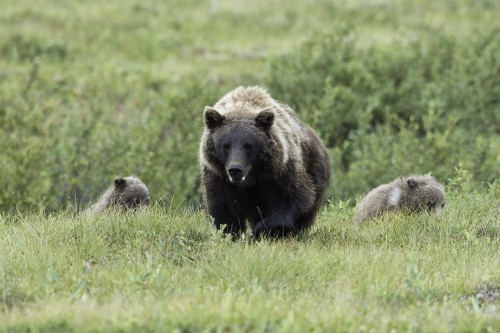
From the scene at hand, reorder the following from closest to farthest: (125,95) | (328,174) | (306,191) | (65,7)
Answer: (306,191) → (328,174) → (125,95) → (65,7)

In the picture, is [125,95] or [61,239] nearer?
[61,239]

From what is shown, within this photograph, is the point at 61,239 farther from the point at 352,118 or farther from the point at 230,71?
the point at 230,71

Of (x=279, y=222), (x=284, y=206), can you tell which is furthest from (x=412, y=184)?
(x=279, y=222)

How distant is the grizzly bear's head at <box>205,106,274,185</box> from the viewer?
8.30m

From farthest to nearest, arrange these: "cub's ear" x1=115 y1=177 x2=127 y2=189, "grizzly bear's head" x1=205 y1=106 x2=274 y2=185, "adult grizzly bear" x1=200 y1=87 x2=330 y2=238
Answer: "cub's ear" x1=115 y1=177 x2=127 y2=189, "adult grizzly bear" x1=200 y1=87 x2=330 y2=238, "grizzly bear's head" x1=205 y1=106 x2=274 y2=185

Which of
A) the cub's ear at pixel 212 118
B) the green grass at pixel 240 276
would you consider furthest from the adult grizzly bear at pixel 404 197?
the cub's ear at pixel 212 118

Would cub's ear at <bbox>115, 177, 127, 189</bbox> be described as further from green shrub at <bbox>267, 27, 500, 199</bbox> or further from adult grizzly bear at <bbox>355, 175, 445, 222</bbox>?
green shrub at <bbox>267, 27, 500, 199</bbox>

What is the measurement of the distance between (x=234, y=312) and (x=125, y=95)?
16.2 metres

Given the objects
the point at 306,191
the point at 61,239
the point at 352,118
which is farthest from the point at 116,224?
the point at 352,118

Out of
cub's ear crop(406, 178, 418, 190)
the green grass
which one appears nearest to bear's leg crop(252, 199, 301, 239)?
the green grass

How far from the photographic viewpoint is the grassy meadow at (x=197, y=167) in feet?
20.1

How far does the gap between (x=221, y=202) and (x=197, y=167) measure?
763 centimetres

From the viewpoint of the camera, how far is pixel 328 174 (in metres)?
10.1

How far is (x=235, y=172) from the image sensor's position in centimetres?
807
